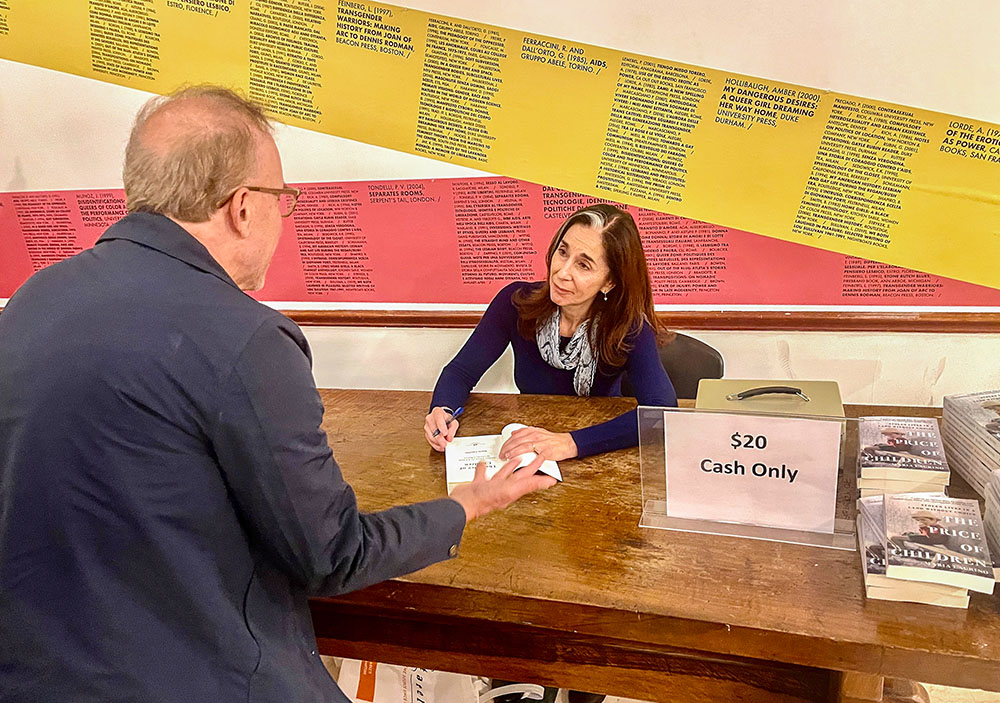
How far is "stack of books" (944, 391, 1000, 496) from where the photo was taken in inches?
55.7

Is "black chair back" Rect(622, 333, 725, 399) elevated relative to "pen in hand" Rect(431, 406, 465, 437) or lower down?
elevated

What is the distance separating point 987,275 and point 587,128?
4.26 feet

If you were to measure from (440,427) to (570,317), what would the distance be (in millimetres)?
563

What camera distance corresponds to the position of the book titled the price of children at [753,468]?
4.21 ft

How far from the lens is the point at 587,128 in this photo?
2449 millimetres

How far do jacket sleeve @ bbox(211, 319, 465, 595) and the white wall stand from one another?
1.71 metres

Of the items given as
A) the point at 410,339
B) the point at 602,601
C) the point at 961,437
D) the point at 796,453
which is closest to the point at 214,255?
the point at 602,601

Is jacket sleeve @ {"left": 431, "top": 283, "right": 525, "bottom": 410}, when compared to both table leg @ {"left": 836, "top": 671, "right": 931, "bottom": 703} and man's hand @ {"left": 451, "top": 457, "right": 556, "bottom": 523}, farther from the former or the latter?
table leg @ {"left": 836, "top": 671, "right": 931, "bottom": 703}

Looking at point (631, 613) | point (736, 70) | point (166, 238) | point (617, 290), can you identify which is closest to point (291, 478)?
point (166, 238)

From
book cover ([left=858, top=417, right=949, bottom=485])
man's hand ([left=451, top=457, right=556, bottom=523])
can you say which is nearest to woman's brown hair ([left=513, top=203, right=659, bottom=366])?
book cover ([left=858, top=417, right=949, bottom=485])

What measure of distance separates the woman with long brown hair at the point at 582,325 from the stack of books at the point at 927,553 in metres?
0.74

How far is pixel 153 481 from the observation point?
3.23 feet

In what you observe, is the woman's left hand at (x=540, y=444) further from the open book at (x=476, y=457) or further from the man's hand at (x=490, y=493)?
the man's hand at (x=490, y=493)

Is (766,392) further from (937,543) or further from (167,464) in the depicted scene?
(167,464)
